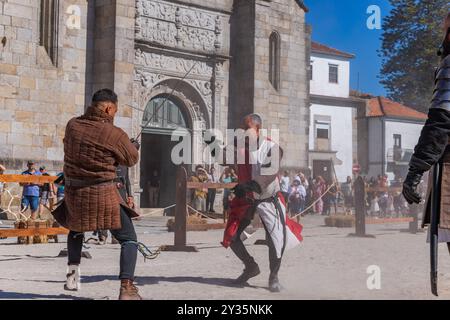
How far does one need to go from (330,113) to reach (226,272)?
34.9 m

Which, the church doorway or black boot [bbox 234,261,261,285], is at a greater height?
the church doorway

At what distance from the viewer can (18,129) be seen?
18.1 metres

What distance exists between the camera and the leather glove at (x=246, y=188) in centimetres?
716

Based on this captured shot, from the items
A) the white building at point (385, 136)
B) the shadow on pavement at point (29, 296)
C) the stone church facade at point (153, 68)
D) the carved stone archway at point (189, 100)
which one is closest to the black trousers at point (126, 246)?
the shadow on pavement at point (29, 296)

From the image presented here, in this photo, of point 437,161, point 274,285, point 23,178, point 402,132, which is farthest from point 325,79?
point 437,161

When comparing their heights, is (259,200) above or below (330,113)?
below

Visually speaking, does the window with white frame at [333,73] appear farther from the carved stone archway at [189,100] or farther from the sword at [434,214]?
the sword at [434,214]

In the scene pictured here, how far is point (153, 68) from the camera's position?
21.8 m

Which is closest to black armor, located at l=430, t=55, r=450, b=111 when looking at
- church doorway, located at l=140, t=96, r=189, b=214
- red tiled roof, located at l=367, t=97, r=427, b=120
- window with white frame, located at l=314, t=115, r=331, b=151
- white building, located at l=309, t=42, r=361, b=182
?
church doorway, located at l=140, t=96, r=189, b=214

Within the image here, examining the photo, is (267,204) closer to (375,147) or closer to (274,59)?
(274,59)

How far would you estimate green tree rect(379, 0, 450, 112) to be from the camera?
2934cm

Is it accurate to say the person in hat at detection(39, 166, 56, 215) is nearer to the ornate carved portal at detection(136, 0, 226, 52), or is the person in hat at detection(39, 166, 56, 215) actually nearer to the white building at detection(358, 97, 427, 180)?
the ornate carved portal at detection(136, 0, 226, 52)

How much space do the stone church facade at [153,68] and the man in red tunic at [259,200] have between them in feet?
27.9

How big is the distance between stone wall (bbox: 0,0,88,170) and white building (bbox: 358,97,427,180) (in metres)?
28.5
